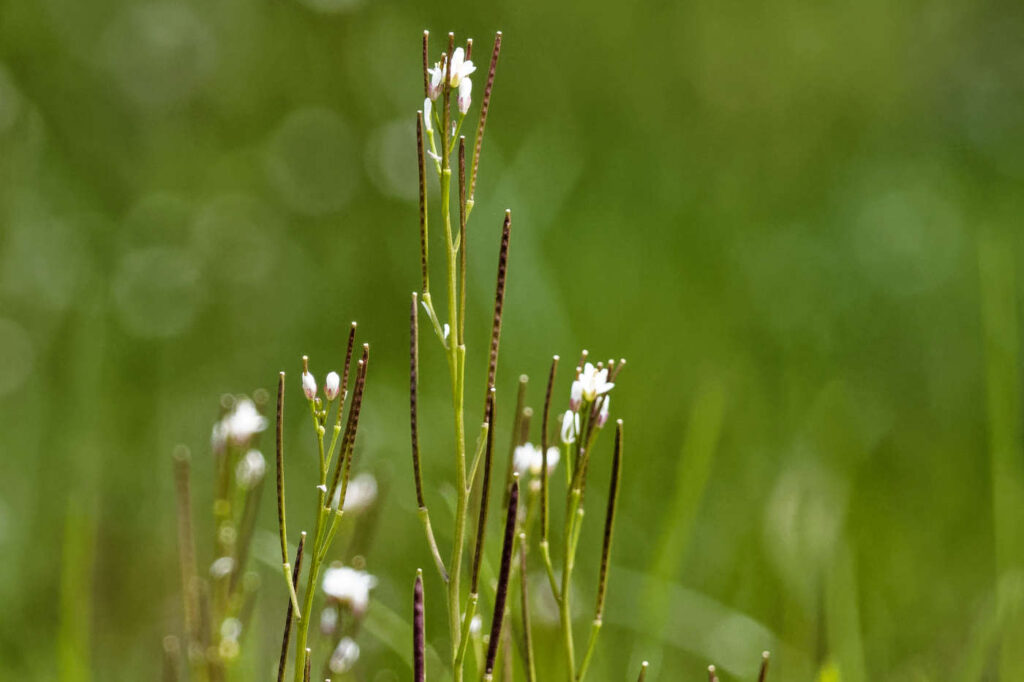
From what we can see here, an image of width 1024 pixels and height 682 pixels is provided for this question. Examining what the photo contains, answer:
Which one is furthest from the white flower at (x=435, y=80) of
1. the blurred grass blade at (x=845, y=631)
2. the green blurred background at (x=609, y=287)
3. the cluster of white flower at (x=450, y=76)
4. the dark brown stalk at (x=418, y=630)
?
the blurred grass blade at (x=845, y=631)

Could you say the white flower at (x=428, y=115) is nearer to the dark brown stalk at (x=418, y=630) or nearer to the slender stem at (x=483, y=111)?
the slender stem at (x=483, y=111)

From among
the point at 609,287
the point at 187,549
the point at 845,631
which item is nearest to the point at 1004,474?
the point at 845,631

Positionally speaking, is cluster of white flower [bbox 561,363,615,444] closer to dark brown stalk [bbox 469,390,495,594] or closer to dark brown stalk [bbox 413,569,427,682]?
dark brown stalk [bbox 469,390,495,594]

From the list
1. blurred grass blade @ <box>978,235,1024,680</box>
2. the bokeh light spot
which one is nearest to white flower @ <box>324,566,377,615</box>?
blurred grass blade @ <box>978,235,1024,680</box>

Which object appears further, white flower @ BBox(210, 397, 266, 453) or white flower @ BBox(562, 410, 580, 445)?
white flower @ BBox(210, 397, 266, 453)

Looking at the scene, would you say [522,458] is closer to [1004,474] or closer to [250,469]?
[250,469]

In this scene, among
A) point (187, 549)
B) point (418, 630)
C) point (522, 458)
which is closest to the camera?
point (418, 630)
